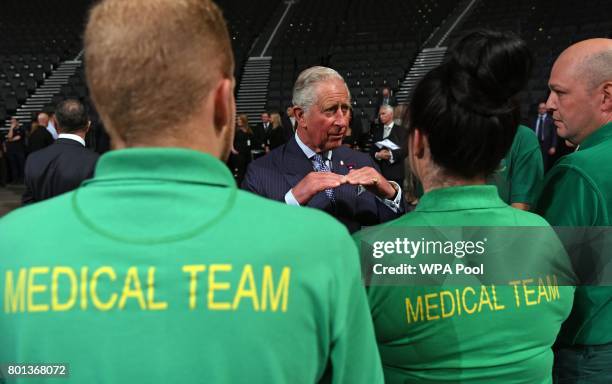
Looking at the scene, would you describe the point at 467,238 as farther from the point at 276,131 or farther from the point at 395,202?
the point at 276,131

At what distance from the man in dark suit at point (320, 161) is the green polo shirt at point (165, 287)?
5.14 ft

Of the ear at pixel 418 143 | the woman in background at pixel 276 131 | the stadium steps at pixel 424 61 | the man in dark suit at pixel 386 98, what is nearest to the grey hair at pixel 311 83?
the ear at pixel 418 143

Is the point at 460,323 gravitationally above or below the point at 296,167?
above

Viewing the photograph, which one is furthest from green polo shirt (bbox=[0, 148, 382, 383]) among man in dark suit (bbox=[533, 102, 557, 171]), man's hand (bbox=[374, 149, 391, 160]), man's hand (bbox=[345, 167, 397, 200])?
man in dark suit (bbox=[533, 102, 557, 171])

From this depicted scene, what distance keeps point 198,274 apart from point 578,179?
1141mm

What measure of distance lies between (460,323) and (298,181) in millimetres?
1355

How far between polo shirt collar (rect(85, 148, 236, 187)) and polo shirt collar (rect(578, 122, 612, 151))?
131 cm

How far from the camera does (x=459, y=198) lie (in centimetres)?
118

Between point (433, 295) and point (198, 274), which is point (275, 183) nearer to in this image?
point (433, 295)

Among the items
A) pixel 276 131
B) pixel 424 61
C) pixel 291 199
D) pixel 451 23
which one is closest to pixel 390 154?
pixel 291 199

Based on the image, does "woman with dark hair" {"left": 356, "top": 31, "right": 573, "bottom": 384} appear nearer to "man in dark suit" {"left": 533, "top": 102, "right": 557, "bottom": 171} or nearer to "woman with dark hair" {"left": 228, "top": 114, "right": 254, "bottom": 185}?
"man in dark suit" {"left": 533, "top": 102, "right": 557, "bottom": 171}

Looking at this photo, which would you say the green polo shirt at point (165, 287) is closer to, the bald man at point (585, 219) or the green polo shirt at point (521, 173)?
the bald man at point (585, 219)

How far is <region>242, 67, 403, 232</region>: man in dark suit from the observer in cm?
241

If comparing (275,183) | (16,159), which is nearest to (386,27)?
(16,159)
